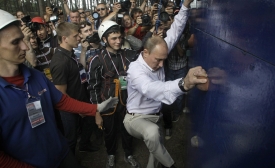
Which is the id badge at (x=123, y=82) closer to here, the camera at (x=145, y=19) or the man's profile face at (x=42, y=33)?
the camera at (x=145, y=19)

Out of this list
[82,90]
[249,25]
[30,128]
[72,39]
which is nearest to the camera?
[249,25]

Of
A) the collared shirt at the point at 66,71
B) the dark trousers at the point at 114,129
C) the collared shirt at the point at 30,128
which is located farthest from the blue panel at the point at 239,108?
the collared shirt at the point at 66,71

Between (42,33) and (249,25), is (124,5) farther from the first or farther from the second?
(249,25)

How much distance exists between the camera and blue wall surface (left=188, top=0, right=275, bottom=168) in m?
0.70

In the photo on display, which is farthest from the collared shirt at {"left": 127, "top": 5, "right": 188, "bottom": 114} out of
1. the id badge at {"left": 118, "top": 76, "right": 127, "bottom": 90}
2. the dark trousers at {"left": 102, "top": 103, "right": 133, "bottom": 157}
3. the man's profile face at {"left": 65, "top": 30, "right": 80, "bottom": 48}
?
the man's profile face at {"left": 65, "top": 30, "right": 80, "bottom": 48}

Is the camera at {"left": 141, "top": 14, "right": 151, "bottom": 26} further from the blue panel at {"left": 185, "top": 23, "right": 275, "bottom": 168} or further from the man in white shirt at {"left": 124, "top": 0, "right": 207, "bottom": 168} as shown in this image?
the blue panel at {"left": 185, "top": 23, "right": 275, "bottom": 168}

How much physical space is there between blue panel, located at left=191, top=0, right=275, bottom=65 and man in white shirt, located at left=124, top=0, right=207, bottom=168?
40 cm

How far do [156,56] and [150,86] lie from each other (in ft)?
1.43

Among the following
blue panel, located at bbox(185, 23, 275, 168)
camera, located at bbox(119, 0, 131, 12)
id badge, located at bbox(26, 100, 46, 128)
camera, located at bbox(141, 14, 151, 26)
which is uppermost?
camera, located at bbox(119, 0, 131, 12)

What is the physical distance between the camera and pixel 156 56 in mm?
2113

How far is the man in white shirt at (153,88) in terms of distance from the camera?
159 cm

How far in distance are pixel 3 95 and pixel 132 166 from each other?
2.22m

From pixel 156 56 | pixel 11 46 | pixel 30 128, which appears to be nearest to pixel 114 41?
pixel 156 56

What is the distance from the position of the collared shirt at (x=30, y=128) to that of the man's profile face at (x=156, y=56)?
997 mm
